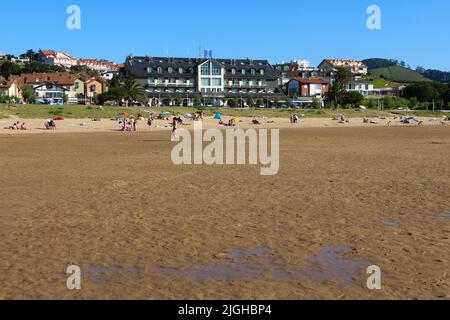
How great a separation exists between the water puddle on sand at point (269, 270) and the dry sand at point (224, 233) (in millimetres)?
15

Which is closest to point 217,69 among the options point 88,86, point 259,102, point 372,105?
point 259,102

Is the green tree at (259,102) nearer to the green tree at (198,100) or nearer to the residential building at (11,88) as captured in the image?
the green tree at (198,100)

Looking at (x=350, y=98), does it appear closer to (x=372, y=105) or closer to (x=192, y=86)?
(x=372, y=105)

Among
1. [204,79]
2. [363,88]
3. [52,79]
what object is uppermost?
[52,79]

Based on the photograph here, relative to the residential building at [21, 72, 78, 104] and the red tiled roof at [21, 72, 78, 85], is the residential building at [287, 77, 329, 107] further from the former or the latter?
→ the red tiled roof at [21, 72, 78, 85]

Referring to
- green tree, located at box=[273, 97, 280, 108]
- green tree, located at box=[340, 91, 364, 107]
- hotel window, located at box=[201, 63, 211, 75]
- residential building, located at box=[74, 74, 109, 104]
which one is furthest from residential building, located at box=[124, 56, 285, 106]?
green tree, located at box=[340, 91, 364, 107]

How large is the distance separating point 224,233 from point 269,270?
231 cm

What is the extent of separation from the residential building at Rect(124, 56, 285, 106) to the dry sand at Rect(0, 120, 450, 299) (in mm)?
88061

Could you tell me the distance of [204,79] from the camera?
110938mm

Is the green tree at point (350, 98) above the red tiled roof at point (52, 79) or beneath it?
beneath

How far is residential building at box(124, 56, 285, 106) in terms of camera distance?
10719cm

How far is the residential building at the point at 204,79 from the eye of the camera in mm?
107188

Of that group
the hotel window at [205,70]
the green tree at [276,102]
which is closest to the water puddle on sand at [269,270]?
the green tree at [276,102]
